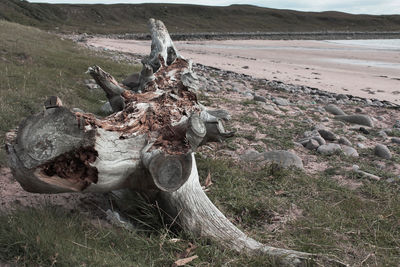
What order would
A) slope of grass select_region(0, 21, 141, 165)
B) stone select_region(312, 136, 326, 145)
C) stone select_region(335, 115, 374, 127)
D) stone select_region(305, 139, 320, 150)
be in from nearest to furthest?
slope of grass select_region(0, 21, 141, 165)
stone select_region(305, 139, 320, 150)
stone select_region(312, 136, 326, 145)
stone select_region(335, 115, 374, 127)

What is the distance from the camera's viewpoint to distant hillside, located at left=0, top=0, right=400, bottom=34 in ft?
258

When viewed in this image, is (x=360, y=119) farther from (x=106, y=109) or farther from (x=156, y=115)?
(x=156, y=115)

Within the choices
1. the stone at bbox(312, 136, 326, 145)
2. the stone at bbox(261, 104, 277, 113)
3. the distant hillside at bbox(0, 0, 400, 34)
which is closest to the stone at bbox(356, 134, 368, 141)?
the stone at bbox(312, 136, 326, 145)

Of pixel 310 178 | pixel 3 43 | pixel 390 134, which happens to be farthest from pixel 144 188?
pixel 3 43

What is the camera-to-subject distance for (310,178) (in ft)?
15.8

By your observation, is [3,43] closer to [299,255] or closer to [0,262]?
[0,262]

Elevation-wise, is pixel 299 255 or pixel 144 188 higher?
pixel 144 188

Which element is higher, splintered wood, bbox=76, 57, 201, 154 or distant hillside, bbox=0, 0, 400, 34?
distant hillside, bbox=0, 0, 400, 34

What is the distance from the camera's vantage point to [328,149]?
6.04m

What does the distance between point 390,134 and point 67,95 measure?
22.2ft

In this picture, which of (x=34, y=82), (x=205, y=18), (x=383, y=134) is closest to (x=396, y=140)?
(x=383, y=134)

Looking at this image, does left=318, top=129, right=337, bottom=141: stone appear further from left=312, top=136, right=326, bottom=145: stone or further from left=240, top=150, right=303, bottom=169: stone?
left=240, top=150, right=303, bottom=169: stone

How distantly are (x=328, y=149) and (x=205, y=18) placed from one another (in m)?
94.5

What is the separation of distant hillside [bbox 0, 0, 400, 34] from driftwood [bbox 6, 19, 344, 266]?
7380 centimetres
